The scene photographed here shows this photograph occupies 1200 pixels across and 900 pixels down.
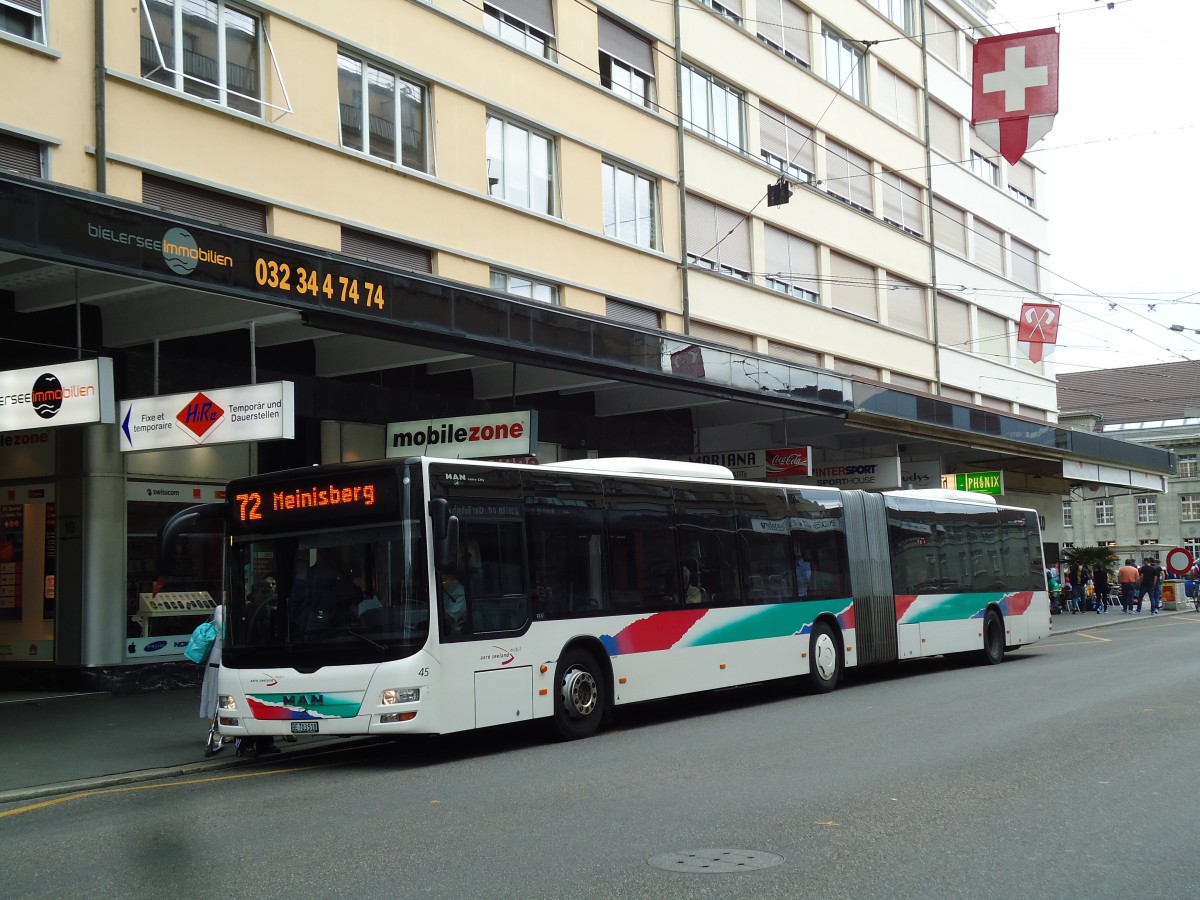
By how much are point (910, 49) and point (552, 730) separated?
31.6m

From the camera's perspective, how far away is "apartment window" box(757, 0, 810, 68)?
1256 inches

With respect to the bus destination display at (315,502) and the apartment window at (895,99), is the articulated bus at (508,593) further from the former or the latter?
the apartment window at (895,99)

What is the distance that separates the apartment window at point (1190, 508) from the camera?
8738 cm

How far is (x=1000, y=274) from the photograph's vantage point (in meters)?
44.2

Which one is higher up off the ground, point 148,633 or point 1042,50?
point 1042,50

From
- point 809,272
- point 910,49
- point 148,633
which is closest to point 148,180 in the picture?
point 148,633

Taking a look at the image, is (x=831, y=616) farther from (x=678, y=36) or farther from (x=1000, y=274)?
(x=1000, y=274)

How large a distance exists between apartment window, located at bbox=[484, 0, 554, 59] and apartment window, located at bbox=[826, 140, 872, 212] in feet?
39.1

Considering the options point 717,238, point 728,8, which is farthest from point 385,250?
point 728,8

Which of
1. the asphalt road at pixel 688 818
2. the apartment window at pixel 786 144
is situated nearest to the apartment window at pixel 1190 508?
the apartment window at pixel 786 144

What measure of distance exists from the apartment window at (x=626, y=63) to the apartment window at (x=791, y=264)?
5.16 meters

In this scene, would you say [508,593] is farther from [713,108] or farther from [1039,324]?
[1039,324]

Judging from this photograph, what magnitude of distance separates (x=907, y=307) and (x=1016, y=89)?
19.6 metres

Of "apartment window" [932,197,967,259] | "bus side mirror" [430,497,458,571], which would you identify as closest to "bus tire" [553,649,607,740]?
"bus side mirror" [430,497,458,571]
